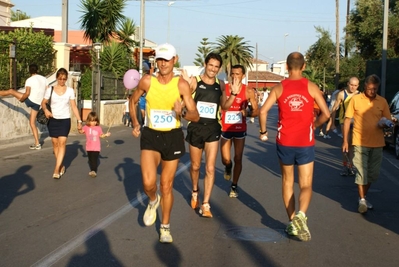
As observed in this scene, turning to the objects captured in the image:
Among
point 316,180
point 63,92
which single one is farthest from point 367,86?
point 63,92

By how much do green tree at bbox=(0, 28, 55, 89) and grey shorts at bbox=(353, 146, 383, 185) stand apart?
12.4 meters

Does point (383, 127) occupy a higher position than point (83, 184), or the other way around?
point (383, 127)

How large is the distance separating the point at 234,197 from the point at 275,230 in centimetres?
204

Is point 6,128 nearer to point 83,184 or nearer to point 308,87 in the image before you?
point 83,184

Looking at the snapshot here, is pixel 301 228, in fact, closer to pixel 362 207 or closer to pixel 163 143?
pixel 163 143

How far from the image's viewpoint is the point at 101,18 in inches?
1276

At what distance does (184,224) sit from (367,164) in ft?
9.07

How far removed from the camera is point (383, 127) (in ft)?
26.2

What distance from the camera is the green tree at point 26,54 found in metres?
17.7

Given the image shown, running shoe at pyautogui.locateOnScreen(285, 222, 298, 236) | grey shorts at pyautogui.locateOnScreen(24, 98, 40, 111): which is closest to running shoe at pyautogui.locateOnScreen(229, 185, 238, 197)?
running shoe at pyautogui.locateOnScreen(285, 222, 298, 236)

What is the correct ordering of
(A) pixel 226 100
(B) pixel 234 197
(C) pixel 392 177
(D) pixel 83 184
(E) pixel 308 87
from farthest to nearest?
(C) pixel 392 177 → (D) pixel 83 184 → (B) pixel 234 197 → (A) pixel 226 100 → (E) pixel 308 87

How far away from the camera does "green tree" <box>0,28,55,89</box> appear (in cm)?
1767

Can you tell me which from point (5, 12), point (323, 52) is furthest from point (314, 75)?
point (5, 12)

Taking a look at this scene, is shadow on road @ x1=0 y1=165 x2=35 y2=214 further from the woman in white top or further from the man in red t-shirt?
the man in red t-shirt
